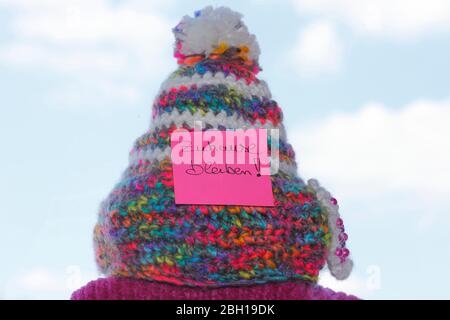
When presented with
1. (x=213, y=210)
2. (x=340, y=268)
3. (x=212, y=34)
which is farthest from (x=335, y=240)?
(x=212, y=34)

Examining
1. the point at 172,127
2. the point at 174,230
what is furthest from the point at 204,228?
the point at 172,127

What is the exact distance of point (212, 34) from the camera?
3.49 feet

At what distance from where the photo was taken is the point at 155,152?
40.5 inches

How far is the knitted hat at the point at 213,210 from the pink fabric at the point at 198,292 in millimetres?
11

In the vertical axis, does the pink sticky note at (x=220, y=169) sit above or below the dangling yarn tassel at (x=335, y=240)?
above

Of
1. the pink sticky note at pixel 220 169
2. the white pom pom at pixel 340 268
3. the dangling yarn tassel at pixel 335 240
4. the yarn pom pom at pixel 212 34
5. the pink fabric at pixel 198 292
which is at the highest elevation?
the yarn pom pom at pixel 212 34

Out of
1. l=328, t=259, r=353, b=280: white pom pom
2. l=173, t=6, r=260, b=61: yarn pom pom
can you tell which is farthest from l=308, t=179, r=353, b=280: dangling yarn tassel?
l=173, t=6, r=260, b=61: yarn pom pom

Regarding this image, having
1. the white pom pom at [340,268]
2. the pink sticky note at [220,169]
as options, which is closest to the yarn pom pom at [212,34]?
the pink sticky note at [220,169]

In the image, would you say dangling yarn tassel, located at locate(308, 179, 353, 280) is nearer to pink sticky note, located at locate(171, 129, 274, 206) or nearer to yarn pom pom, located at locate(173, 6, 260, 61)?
pink sticky note, located at locate(171, 129, 274, 206)

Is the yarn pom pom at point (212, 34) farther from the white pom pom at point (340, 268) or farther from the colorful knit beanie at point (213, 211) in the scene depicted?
the white pom pom at point (340, 268)

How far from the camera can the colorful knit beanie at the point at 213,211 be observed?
38.0 inches

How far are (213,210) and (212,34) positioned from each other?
24 cm
